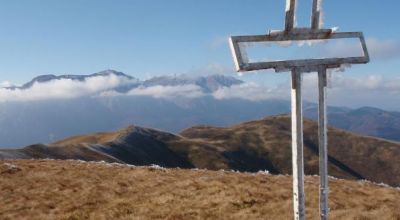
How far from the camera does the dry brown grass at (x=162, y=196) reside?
85.4ft

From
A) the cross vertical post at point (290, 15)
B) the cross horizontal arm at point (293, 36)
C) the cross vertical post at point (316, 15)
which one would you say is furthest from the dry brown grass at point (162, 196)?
the cross vertical post at point (290, 15)

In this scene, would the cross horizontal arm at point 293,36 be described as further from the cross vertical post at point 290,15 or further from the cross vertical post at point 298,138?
the cross vertical post at point 298,138

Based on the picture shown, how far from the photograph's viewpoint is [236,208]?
2683 cm

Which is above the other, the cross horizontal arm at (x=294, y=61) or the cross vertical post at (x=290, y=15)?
the cross vertical post at (x=290, y=15)

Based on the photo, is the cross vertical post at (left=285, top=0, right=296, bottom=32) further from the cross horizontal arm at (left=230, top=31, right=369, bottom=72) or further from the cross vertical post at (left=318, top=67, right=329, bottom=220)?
the cross vertical post at (left=318, top=67, right=329, bottom=220)

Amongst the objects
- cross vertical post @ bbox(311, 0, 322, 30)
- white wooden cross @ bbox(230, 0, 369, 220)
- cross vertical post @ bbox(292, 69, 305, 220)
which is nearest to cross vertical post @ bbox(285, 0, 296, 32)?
white wooden cross @ bbox(230, 0, 369, 220)

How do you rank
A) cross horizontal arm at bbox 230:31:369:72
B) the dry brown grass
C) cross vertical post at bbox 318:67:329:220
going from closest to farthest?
cross horizontal arm at bbox 230:31:369:72
cross vertical post at bbox 318:67:329:220
the dry brown grass

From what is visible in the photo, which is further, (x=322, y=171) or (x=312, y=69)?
(x=322, y=171)

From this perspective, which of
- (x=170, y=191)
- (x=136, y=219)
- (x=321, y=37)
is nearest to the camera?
(x=321, y=37)

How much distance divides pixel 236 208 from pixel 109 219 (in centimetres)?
683

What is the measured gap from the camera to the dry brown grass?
2603cm

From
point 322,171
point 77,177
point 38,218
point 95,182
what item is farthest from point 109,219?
point 322,171

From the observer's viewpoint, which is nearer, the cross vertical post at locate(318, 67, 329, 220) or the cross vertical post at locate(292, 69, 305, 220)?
the cross vertical post at locate(292, 69, 305, 220)

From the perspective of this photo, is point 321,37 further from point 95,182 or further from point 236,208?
point 95,182
